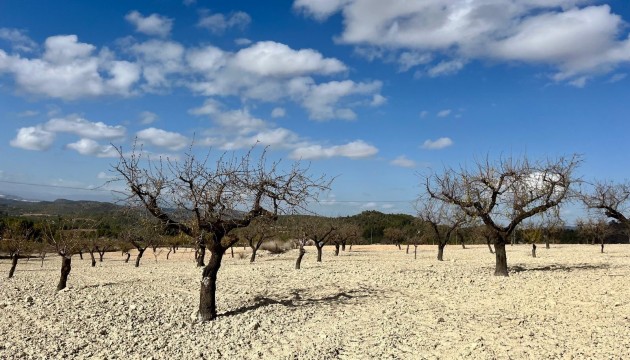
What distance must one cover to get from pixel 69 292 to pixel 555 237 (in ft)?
231

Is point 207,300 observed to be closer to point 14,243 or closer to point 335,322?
point 335,322

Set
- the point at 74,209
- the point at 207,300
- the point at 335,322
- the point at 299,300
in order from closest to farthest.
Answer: the point at 335,322 < the point at 207,300 < the point at 299,300 < the point at 74,209

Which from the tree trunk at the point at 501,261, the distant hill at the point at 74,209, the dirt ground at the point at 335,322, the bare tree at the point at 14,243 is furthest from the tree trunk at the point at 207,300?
the bare tree at the point at 14,243

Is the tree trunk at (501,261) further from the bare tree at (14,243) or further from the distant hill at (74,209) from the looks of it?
the bare tree at (14,243)

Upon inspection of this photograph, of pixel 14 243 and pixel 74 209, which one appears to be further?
pixel 14 243

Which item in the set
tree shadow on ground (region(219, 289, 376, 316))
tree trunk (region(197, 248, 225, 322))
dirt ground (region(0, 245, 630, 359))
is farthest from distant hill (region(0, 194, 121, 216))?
tree shadow on ground (region(219, 289, 376, 316))

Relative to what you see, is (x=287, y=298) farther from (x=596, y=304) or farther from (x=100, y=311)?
(x=596, y=304)

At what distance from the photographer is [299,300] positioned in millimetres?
13461

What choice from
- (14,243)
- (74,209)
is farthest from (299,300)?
(14,243)

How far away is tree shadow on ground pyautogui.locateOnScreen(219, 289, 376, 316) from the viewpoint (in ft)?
40.3

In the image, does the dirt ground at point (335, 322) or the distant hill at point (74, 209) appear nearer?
the dirt ground at point (335, 322)

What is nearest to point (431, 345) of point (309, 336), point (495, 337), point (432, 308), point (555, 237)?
point (495, 337)

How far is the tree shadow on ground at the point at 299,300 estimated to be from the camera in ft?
40.3

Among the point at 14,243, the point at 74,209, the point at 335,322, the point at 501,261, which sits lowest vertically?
the point at 14,243
